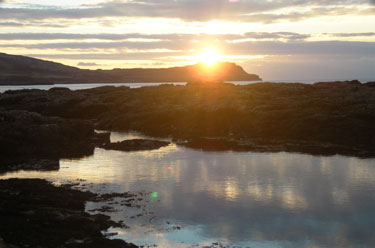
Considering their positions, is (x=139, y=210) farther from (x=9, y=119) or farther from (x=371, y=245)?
(x=9, y=119)

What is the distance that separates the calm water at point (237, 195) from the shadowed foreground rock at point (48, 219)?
59.9 inches

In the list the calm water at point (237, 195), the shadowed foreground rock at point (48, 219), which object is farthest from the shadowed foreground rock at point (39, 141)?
the shadowed foreground rock at point (48, 219)

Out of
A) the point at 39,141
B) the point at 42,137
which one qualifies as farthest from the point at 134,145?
the point at 39,141

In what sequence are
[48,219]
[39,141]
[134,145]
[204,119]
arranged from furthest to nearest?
[204,119]
[134,145]
[39,141]
[48,219]

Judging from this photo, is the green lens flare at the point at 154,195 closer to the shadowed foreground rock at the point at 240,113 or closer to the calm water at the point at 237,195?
the calm water at the point at 237,195

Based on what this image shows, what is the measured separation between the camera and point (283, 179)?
35500 mm

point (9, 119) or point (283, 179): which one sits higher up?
point (9, 119)

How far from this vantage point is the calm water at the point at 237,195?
75.3 feet

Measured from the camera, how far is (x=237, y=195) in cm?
3047

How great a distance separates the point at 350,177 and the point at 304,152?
1124 centimetres

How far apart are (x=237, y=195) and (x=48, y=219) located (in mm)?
12714

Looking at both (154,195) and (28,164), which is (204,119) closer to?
(28,164)

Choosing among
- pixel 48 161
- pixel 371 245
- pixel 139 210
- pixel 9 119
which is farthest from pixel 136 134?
pixel 371 245

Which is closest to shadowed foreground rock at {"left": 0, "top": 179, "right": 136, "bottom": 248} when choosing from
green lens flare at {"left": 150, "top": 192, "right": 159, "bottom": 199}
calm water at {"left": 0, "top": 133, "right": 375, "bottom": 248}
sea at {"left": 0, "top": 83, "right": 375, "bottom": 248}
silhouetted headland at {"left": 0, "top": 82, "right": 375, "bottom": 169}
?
sea at {"left": 0, "top": 83, "right": 375, "bottom": 248}
